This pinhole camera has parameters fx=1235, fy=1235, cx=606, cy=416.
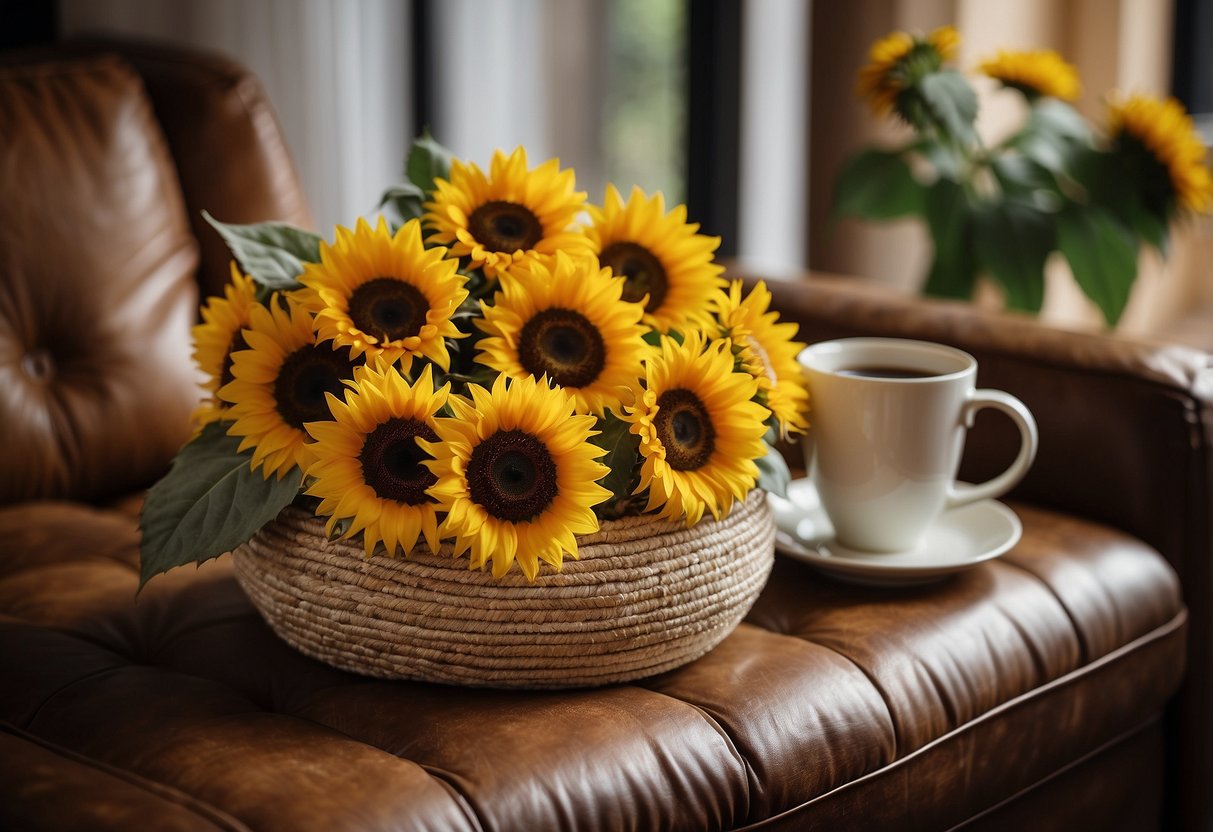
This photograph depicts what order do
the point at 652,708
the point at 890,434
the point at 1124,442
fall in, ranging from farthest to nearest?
1. the point at 1124,442
2. the point at 890,434
3. the point at 652,708

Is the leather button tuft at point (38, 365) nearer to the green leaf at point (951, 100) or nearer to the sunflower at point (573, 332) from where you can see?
the sunflower at point (573, 332)

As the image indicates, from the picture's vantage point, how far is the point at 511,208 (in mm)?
798

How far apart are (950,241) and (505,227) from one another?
78 cm

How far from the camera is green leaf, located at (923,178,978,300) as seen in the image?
4.63 ft

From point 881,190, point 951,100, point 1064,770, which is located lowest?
point 1064,770

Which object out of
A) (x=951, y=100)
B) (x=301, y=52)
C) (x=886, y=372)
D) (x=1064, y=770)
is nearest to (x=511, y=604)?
(x=886, y=372)

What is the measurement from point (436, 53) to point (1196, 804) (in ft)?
5.47

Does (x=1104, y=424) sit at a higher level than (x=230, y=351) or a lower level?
lower

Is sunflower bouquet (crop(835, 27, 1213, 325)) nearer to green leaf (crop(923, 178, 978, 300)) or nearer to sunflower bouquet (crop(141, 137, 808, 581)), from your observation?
green leaf (crop(923, 178, 978, 300))

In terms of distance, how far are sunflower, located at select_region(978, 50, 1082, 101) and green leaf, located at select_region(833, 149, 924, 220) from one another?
0.48ft

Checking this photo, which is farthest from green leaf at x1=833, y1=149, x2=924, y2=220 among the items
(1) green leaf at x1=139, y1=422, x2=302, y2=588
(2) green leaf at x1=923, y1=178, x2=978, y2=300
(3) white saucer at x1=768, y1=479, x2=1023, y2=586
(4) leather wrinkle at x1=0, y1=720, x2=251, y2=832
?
(4) leather wrinkle at x1=0, y1=720, x2=251, y2=832

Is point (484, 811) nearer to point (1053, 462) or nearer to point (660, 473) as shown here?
point (660, 473)

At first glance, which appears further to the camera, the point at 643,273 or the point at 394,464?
the point at 643,273

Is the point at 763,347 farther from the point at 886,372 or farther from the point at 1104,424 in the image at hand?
the point at 1104,424
